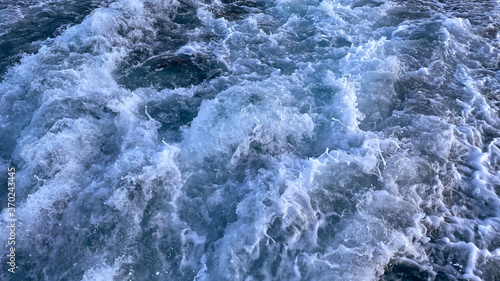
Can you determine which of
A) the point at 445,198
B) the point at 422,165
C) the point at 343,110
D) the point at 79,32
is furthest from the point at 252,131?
the point at 79,32

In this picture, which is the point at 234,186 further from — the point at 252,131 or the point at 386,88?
the point at 386,88

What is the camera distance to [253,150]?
17.3ft

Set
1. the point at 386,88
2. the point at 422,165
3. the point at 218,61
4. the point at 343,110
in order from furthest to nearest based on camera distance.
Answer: the point at 218,61 < the point at 386,88 < the point at 343,110 < the point at 422,165

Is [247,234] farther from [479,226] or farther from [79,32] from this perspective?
[79,32]

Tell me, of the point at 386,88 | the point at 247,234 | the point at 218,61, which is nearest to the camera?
the point at 247,234

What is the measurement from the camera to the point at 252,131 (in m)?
5.38

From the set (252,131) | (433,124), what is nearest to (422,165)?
(433,124)

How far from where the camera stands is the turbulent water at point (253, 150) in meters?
3.96

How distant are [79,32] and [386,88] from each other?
7.80 metres

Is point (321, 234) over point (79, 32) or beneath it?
beneath

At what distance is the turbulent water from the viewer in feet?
13.0

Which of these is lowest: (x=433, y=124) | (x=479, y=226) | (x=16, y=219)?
(x=16, y=219)

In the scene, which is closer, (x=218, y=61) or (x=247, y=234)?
(x=247, y=234)

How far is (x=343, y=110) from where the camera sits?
580 centimetres
